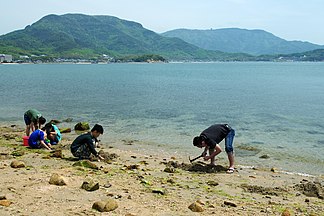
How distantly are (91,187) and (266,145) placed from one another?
15085 mm

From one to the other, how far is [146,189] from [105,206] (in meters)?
2.35

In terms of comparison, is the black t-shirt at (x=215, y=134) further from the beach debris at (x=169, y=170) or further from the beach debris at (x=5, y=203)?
the beach debris at (x=5, y=203)

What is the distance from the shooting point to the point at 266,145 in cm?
2206

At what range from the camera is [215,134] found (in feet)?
44.7

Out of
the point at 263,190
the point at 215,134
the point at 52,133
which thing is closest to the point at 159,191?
the point at 263,190

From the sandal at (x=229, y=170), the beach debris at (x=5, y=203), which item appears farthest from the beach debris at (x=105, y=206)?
the sandal at (x=229, y=170)

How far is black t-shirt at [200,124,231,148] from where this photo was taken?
1337 centimetres

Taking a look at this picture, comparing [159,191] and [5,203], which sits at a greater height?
[5,203]

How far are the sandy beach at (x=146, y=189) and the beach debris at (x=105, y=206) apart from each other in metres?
0.09

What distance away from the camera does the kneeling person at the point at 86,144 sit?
13.8 m

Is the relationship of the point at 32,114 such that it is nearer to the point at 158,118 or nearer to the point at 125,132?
the point at 125,132

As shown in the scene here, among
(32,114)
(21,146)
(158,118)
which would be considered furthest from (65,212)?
(158,118)

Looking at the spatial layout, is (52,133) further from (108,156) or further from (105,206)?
(105,206)

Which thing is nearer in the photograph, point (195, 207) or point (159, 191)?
point (195, 207)
